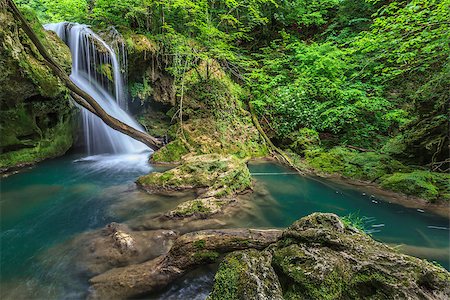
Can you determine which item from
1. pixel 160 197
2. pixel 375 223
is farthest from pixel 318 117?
pixel 160 197

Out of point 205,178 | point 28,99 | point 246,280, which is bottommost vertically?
point 205,178

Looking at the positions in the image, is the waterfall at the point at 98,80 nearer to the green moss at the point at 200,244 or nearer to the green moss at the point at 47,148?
the green moss at the point at 47,148

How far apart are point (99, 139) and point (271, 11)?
445 inches

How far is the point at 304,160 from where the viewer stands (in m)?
8.95

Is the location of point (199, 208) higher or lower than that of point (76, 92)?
lower

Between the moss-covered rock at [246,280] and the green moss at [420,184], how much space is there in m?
5.19

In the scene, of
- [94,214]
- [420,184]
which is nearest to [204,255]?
[94,214]

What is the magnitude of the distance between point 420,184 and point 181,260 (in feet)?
18.2

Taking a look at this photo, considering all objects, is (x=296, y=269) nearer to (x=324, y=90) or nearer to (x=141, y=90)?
(x=324, y=90)

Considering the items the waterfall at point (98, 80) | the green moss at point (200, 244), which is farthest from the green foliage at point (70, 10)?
the green moss at point (200, 244)

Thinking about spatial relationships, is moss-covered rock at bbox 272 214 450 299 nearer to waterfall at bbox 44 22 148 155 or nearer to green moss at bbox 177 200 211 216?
green moss at bbox 177 200 211 216

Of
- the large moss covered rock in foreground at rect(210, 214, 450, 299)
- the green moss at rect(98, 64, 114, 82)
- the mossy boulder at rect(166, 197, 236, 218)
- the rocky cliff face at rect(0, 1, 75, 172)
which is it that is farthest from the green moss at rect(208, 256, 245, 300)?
the green moss at rect(98, 64, 114, 82)

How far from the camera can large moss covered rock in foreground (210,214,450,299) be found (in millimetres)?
1813

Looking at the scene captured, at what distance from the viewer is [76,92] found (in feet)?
19.2
